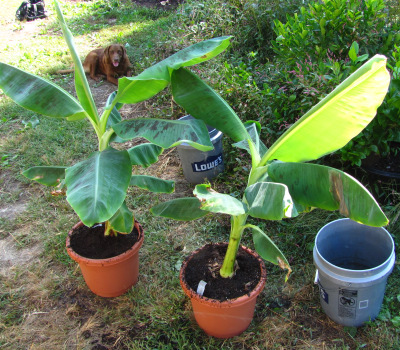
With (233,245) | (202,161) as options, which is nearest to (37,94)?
(233,245)

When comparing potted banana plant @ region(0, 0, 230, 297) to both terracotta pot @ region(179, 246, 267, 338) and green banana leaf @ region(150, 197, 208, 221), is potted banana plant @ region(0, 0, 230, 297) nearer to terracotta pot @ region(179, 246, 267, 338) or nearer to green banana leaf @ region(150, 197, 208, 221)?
green banana leaf @ region(150, 197, 208, 221)

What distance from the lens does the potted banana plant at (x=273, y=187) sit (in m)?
1.61

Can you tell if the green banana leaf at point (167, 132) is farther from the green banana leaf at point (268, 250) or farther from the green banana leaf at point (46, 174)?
the green banana leaf at point (46, 174)

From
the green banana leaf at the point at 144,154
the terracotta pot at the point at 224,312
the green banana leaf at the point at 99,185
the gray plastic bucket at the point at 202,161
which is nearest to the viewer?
the green banana leaf at the point at 99,185

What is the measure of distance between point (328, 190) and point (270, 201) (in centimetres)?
29

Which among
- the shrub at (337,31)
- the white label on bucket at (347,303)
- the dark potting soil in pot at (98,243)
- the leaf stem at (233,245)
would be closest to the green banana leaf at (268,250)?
the leaf stem at (233,245)

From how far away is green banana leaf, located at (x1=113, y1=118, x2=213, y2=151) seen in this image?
6.39 ft

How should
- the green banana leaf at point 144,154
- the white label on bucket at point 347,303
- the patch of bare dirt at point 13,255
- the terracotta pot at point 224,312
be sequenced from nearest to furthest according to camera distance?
the terracotta pot at point 224,312
the white label on bucket at point 347,303
the green banana leaf at point 144,154
the patch of bare dirt at point 13,255

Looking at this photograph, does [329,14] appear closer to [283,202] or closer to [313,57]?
[313,57]

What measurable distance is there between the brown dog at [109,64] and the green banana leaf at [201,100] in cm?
444

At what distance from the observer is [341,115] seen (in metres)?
1.67

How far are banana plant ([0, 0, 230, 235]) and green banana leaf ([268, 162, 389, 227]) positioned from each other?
1.33ft

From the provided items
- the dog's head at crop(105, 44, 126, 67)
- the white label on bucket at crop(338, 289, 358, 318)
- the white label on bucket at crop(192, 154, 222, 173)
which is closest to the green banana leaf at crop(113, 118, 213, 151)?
the white label on bucket at crop(338, 289, 358, 318)

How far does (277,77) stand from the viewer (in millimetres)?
3918
